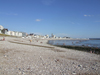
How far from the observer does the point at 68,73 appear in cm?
595

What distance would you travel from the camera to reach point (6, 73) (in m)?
5.37

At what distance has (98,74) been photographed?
20.1 feet

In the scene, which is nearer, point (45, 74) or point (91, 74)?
point (45, 74)

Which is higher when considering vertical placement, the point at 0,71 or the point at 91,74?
the point at 0,71

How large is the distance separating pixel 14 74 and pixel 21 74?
1.42ft

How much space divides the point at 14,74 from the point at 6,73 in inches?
21.0

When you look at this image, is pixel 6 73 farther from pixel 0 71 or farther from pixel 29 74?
pixel 29 74

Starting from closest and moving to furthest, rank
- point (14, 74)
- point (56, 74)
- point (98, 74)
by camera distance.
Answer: point (14, 74), point (56, 74), point (98, 74)

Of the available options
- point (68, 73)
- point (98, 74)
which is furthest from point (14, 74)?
point (98, 74)

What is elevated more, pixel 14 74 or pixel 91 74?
pixel 14 74

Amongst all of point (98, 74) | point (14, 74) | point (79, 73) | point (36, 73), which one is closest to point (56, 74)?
point (36, 73)

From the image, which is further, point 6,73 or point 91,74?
point 91,74

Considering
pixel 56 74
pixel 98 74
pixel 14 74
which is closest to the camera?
pixel 14 74

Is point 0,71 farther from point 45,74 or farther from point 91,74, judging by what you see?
point 91,74
